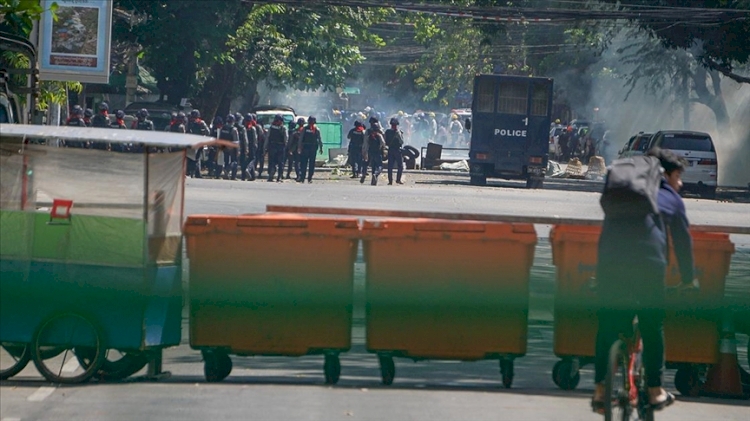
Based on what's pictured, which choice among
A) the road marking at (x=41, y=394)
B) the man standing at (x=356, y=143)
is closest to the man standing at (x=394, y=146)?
the man standing at (x=356, y=143)

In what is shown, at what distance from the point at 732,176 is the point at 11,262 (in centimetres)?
4183

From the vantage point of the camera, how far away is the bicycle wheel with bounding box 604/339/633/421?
273 inches

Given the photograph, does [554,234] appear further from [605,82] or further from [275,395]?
[605,82]

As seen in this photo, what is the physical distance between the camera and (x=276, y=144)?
3466 cm

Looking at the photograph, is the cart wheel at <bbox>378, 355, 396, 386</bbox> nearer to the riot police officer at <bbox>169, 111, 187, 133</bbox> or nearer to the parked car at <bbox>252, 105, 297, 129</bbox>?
the riot police officer at <bbox>169, 111, 187, 133</bbox>

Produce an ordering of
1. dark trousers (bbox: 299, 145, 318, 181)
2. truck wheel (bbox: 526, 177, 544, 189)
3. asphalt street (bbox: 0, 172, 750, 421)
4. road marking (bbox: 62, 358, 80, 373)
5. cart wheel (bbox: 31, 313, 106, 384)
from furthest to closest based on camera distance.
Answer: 1. truck wheel (bbox: 526, 177, 544, 189)
2. dark trousers (bbox: 299, 145, 318, 181)
3. road marking (bbox: 62, 358, 80, 373)
4. cart wheel (bbox: 31, 313, 106, 384)
5. asphalt street (bbox: 0, 172, 750, 421)

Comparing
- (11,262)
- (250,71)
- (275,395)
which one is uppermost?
(250,71)

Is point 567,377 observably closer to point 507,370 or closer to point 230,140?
point 507,370

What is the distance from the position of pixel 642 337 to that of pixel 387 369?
2.38 m

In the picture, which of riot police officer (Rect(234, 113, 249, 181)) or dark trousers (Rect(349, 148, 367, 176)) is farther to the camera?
dark trousers (Rect(349, 148, 367, 176))

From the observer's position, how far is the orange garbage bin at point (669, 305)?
8891 mm

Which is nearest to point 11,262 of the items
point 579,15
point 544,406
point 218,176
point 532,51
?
point 544,406

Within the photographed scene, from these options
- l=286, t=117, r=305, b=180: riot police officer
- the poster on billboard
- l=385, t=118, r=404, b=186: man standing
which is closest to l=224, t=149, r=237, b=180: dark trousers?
l=286, t=117, r=305, b=180: riot police officer

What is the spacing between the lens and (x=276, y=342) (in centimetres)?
894
